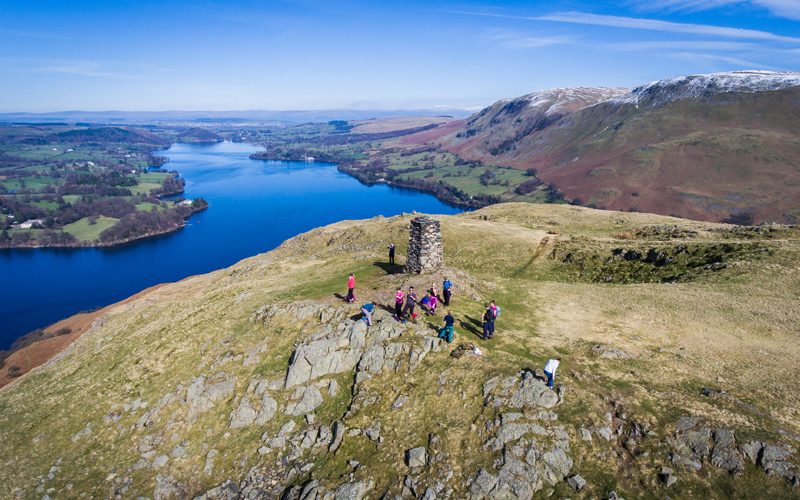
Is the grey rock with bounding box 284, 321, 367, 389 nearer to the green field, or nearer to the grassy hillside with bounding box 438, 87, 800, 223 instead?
the grassy hillside with bounding box 438, 87, 800, 223

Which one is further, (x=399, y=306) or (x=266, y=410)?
(x=399, y=306)

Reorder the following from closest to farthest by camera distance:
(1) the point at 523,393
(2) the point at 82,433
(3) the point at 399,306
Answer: (1) the point at 523,393, (2) the point at 82,433, (3) the point at 399,306

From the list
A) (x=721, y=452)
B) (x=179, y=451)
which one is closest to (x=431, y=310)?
(x=721, y=452)

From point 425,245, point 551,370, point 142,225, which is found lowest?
point 142,225

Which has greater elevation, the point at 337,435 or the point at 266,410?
the point at 337,435

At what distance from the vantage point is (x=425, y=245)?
3712 cm

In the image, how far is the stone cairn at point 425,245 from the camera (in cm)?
3712

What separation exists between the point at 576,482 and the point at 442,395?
784 centimetres

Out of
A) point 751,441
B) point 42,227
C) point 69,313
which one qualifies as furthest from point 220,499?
point 42,227

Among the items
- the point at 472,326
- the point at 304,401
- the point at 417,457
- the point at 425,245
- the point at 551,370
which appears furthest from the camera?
the point at 425,245

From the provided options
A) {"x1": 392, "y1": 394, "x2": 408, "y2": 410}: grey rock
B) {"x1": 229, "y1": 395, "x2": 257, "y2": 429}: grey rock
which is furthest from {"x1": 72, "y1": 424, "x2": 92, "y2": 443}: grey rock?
{"x1": 392, "y1": 394, "x2": 408, "y2": 410}: grey rock

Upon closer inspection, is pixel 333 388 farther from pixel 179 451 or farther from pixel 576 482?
pixel 576 482

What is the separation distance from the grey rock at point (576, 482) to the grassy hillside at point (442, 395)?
224 millimetres

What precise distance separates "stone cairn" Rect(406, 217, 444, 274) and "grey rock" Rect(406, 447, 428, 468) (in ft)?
61.8
